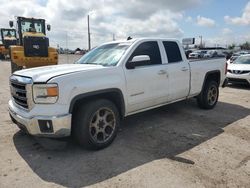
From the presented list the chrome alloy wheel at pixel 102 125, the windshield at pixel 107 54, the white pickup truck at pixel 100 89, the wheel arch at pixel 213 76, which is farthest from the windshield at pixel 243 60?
the chrome alloy wheel at pixel 102 125

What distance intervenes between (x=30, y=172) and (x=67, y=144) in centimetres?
106

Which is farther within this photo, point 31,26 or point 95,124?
point 31,26

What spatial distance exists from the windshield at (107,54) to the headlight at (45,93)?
1.35 m

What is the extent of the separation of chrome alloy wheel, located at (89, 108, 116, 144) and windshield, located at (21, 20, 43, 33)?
14.1m

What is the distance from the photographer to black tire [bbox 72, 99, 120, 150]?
4.48m

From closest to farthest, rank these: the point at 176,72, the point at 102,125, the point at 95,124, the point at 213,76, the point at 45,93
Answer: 1. the point at 45,93
2. the point at 95,124
3. the point at 102,125
4. the point at 176,72
5. the point at 213,76

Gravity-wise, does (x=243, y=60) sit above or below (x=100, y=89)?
above

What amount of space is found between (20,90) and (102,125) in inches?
59.1

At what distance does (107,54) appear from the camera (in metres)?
5.62

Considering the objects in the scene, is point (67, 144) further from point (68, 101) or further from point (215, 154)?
point (215, 154)

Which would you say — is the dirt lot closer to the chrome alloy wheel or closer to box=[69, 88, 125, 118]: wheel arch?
the chrome alloy wheel

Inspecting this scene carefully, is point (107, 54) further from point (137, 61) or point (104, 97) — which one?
point (104, 97)

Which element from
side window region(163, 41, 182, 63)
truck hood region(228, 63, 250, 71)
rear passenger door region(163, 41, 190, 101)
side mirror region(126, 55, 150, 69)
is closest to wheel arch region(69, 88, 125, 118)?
side mirror region(126, 55, 150, 69)

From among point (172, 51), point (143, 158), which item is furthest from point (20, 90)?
point (172, 51)
